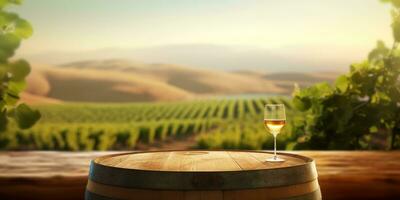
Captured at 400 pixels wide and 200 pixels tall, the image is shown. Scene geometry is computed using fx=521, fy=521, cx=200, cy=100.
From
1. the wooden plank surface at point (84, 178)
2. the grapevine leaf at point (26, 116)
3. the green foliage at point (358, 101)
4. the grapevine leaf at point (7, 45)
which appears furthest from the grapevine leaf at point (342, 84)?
the grapevine leaf at point (7, 45)

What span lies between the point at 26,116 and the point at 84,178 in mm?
995

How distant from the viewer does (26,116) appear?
319 centimetres

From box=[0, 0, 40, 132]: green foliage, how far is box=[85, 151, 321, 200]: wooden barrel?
4.48 feet

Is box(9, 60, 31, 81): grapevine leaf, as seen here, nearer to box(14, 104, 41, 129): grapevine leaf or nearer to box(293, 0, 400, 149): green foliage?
box(14, 104, 41, 129): grapevine leaf

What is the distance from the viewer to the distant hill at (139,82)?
198 ft

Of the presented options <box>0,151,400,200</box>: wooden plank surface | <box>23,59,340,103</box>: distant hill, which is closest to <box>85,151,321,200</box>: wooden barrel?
<box>0,151,400,200</box>: wooden plank surface

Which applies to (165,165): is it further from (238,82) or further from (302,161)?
(238,82)

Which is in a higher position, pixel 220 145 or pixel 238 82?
pixel 238 82

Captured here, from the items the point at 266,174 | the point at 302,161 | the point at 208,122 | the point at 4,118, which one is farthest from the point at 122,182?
the point at 208,122

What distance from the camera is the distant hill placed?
2381 inches

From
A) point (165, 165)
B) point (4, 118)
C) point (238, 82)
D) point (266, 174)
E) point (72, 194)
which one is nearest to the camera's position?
point (266, 174)

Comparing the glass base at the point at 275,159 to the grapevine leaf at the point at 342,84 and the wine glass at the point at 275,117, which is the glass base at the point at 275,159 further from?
the grapevine leaf at the point at 342,84

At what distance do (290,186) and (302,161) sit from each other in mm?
257

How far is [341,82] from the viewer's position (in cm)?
449
